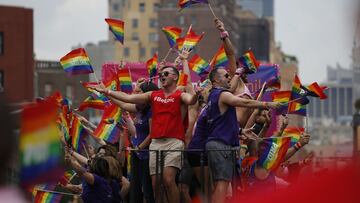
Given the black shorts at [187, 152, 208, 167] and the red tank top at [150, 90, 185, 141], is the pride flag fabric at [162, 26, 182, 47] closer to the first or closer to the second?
the red tank top at [150, 90, 185, 141]

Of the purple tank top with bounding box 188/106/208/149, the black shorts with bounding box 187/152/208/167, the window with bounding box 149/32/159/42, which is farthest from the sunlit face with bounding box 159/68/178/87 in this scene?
the window with bounding box 149/32/159/42

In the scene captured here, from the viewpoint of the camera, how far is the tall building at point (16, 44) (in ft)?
244

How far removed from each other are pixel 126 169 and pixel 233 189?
361 cm

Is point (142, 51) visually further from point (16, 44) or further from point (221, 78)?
point (221, 78)

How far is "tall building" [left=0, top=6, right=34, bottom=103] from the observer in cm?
7431

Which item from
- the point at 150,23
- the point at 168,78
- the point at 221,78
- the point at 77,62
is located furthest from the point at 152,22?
the point at 221,78

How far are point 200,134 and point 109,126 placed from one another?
3.06m

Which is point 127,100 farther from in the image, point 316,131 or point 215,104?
point 316,131

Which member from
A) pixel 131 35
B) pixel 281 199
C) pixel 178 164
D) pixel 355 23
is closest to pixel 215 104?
pixel 178 164

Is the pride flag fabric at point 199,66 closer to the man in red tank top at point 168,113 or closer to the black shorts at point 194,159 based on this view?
the man in red tank top at point 168,113

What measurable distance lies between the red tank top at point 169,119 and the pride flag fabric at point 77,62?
302 centimetres

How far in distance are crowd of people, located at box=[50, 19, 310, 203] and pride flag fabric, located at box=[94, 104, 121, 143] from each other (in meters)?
1.01

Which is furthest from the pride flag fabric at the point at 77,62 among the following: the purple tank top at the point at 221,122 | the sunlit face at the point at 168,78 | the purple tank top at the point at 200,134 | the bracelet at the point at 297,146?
the purple tank top at the point at 221,122

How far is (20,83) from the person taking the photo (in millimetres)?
70438
